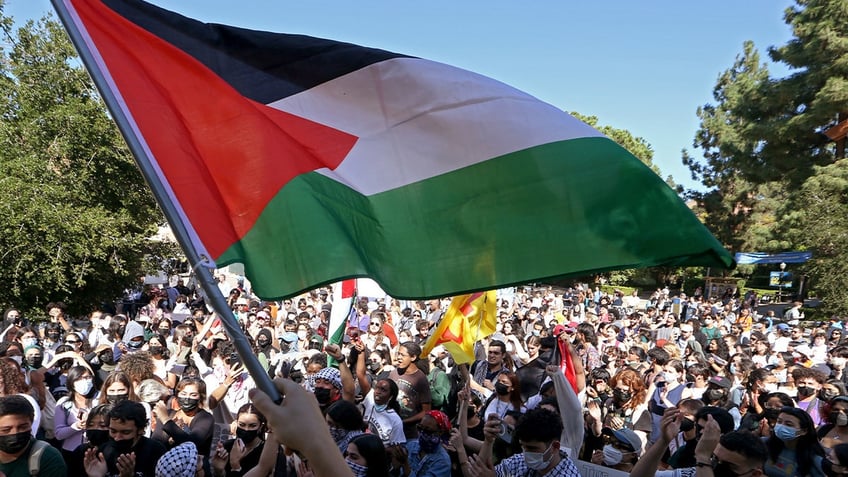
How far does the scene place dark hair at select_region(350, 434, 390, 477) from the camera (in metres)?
4.23

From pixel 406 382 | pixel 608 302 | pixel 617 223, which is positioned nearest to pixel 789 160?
pixel 608 302

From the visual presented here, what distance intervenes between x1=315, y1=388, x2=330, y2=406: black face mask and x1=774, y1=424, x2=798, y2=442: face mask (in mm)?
3415

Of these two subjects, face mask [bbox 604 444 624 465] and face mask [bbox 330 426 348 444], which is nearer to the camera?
face mask [bbox 330 426 348 444]

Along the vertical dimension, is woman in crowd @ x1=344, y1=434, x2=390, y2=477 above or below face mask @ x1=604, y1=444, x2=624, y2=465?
above

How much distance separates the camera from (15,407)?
13.5 ft

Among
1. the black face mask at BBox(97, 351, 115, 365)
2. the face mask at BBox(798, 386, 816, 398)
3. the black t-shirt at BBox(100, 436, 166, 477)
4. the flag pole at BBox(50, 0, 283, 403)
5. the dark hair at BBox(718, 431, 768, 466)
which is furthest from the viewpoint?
the black face mask at BBox(97, 351, 115, 365)

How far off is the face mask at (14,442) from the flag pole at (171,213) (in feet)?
6.92

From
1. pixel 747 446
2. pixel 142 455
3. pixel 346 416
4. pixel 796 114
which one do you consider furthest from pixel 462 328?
pixel 796 114

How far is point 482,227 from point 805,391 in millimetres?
5343

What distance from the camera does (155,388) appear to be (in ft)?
20.2

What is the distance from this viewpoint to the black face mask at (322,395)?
591 cm

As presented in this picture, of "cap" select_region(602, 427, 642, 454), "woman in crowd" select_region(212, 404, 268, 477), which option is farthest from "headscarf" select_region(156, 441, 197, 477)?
"cap" select_region(602, 427, 642, 454)

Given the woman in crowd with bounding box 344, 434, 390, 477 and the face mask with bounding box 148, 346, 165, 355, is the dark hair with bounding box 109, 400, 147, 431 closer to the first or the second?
the woman in crowd with bounding box 344, 434, 390, 477

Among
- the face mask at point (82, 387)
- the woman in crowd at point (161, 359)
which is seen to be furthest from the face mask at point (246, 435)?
the woman in crowd at point (161, 359)
